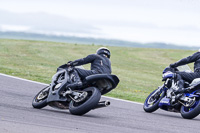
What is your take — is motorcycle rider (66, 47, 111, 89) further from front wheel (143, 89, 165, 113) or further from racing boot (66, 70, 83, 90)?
front wheel (143, 89, 165, 113)

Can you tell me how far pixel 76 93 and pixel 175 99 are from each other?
9.13 ft

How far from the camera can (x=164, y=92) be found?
11703mm

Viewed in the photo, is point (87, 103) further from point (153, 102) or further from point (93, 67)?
point (153, 102)

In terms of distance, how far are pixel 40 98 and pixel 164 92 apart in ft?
10.6

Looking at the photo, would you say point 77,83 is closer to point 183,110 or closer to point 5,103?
point 5,103

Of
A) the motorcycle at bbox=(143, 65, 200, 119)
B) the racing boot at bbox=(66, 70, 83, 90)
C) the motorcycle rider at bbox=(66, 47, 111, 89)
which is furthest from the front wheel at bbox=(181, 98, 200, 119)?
the racing boot at bbox=(66, 70, 83, 90)

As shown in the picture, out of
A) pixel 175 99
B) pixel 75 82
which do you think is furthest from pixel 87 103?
pixel 175 99

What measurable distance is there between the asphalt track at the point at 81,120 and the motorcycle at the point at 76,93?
7.2 inches

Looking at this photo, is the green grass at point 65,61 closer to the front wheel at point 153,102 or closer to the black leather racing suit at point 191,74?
the front wheel at point 153,102

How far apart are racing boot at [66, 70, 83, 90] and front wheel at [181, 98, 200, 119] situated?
2604mm

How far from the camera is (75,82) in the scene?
969cm

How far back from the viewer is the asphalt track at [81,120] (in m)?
7.22

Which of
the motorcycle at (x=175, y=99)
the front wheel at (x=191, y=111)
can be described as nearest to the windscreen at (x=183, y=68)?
the motorcycle at (x=175, y=99)

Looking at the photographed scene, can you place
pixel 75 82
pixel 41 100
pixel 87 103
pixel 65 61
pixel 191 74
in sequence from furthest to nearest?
pixel 65 61 < pixel 191 74 < pixel 41 100 < pixel 75 82 < pixel 87 103
